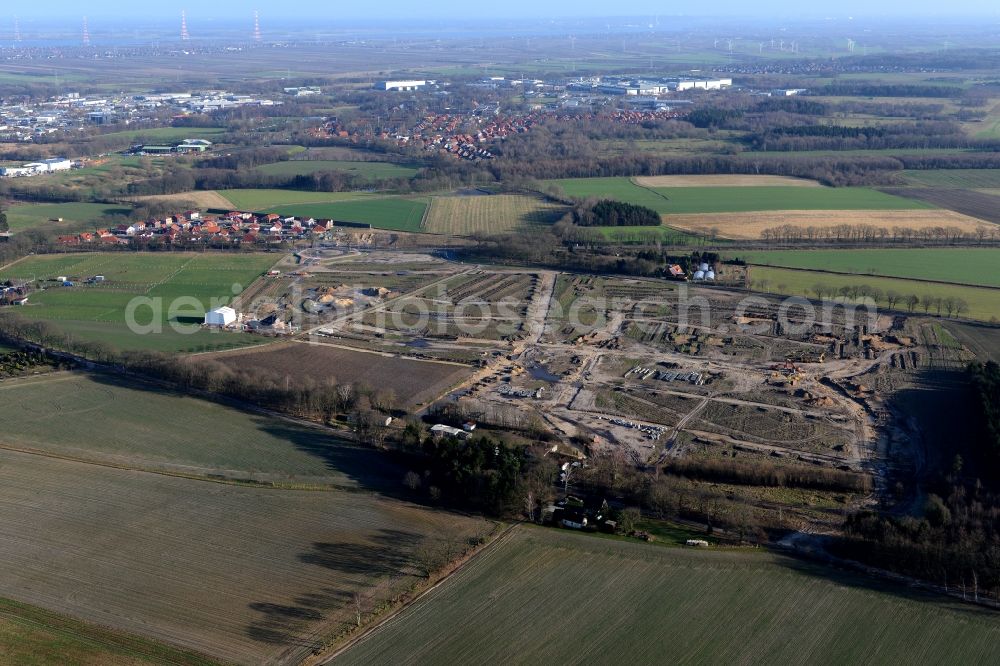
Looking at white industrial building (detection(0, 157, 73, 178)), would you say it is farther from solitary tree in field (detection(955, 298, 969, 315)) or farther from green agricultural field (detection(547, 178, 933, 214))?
solitary tree in field (detection(955, 298, 969, 315))

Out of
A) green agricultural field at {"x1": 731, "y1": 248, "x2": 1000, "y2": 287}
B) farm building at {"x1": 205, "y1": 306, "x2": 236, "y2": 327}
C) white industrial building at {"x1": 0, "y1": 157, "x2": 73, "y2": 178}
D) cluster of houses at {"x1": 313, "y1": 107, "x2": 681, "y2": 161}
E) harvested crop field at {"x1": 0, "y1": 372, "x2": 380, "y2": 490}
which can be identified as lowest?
harvested crop field at {"x1": 0, "y1": 372, "x2": 380, "y2": 490}

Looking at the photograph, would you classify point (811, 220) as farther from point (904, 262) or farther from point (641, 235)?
point (641, 235)

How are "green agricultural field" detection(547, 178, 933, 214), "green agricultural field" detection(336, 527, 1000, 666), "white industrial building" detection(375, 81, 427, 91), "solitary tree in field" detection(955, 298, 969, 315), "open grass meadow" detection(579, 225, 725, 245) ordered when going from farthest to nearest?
1. "white industrial building" detection(375, 81, 427, 91)
2. "green agricultural field" detection(547, 178, 933, 214)
3. "open grass meadow" detection(579, 225, 725, 245)
4. "solitary tree in field" detection(955, 298, 969, 315)
5. "green agricultural field" detection(336, 527, 1000, 666)

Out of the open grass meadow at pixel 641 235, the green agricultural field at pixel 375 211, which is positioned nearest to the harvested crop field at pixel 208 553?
the open grass meadow at pixel 641 235

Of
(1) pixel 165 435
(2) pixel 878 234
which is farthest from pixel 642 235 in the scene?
(1) pixel 165 435

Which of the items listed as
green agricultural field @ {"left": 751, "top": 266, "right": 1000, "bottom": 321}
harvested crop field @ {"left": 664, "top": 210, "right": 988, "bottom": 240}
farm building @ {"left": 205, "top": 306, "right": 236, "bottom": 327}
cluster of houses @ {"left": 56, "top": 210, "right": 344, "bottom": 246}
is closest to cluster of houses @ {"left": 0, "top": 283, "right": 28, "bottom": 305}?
cluster of houses @ {"left": 56, "top": 210, "right": 344, "bottom": 246}
